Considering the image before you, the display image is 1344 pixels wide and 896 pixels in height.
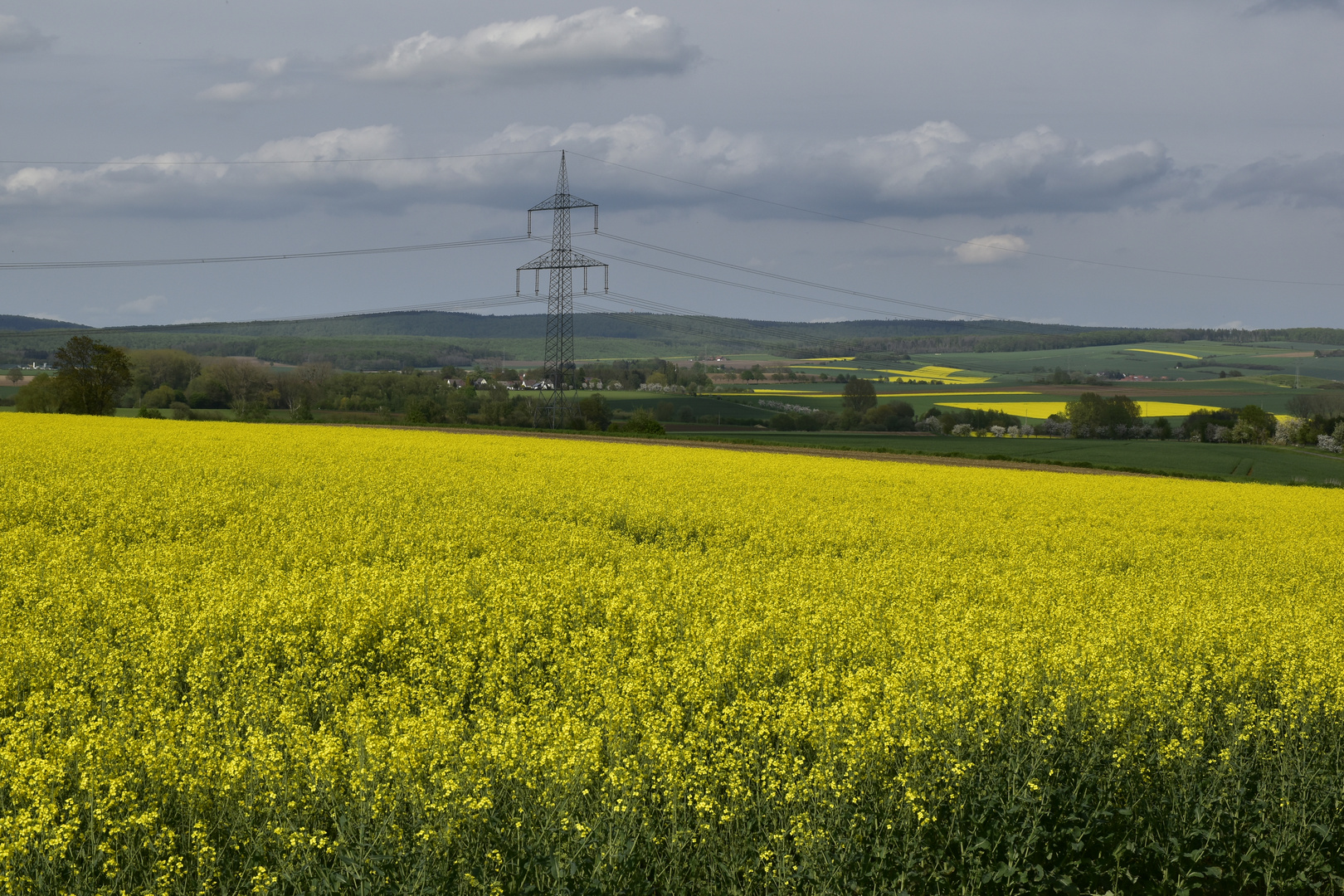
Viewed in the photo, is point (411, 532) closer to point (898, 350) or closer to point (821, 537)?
point (821, 537)

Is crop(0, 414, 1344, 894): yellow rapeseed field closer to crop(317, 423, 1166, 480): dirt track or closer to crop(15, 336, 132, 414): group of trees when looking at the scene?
crop(317, 423, 1166, 480): dirt track

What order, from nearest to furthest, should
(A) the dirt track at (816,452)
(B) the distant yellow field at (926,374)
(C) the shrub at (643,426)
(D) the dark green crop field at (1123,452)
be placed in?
(A) the dirt track at (816,452) → (D) the dark green crop field at (1123,452) → (C) the shrub at (643,426) → (B) the distant yellow field at (926,374)

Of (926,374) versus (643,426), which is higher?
(926,374)

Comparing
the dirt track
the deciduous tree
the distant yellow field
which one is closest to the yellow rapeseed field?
the dirt track

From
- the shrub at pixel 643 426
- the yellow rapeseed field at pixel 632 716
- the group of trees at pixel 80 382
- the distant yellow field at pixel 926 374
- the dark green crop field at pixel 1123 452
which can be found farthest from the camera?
the distant yellow field at pixel 926 374

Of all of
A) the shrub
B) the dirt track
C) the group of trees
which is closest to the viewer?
the dirt track

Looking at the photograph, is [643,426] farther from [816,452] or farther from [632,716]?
[632,716]

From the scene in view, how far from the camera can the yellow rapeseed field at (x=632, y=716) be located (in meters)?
6.29

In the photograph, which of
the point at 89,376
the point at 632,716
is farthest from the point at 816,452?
the point at 89,376

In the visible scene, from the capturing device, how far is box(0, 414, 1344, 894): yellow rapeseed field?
6.29 meters

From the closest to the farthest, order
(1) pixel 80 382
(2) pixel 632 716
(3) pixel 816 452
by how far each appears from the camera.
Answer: (2) pixel 632 716, (3) pixel 816 452, (1) pixel 80 382

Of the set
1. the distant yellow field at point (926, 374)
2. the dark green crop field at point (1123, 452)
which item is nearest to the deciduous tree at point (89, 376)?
the dark green crop field at point (1123, 452)

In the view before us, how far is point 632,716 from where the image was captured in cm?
809

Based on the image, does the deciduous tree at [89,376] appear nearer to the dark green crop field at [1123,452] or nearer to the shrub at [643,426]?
the shrub at [643,426]
